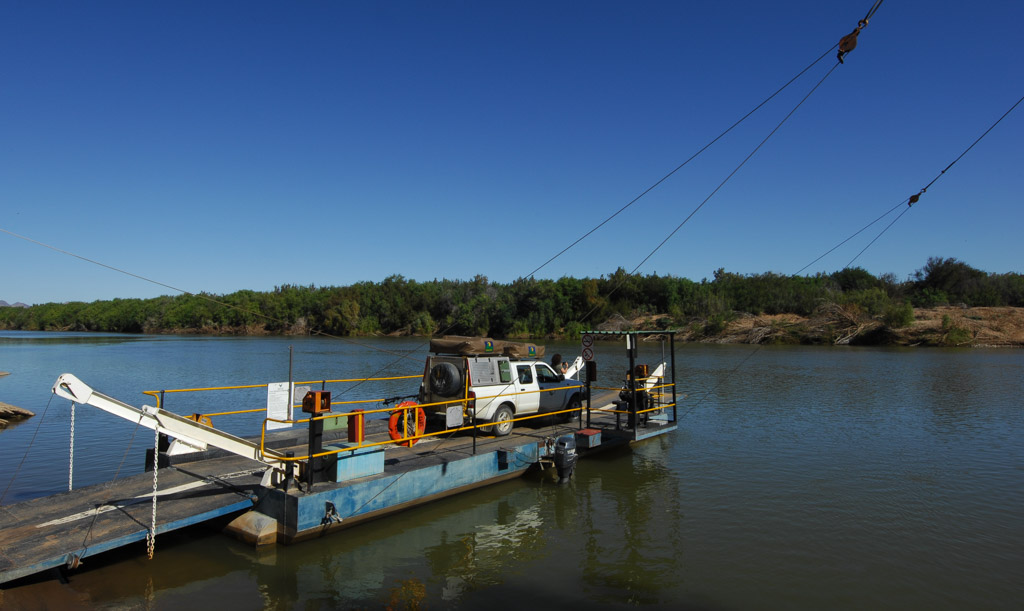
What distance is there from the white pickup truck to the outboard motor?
132 cm

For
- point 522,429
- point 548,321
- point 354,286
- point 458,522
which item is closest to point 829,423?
point 522,429

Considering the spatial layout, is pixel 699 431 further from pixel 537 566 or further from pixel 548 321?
pixel 548 321

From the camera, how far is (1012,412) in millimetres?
19875

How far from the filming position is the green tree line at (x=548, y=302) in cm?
6481

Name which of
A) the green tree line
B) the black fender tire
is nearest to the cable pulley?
the black fender tire

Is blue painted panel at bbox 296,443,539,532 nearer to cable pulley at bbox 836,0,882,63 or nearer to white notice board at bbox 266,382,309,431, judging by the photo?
white notice board at bbox 266,382,309,431

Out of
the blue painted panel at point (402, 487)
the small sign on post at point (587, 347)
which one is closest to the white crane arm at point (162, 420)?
the blue painted panel at point (402, 487)

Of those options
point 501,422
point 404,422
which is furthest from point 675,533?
point 404,422

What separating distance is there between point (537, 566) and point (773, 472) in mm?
7549

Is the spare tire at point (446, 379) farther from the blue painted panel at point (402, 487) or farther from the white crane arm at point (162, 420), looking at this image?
the white crane arm at point (162, 420)

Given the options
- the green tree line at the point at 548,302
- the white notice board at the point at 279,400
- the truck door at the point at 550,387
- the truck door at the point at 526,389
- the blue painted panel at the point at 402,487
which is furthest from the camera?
the green tree line at the point at 548,302

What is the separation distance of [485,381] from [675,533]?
5016mm

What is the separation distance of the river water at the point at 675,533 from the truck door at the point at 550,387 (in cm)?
175

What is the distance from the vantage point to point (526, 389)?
13.9 metres
